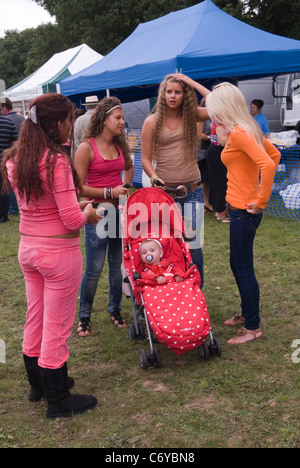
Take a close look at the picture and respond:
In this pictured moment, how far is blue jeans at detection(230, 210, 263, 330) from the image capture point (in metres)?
3.72

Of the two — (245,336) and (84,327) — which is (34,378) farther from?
(245,336)

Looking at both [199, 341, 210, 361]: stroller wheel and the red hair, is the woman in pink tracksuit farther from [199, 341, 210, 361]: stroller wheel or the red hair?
[199, 341, 210, 361]: stroller wheel

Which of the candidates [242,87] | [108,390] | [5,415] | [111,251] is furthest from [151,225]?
[242,87]

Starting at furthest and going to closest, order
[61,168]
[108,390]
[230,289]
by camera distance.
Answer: [230,289]
[108,390]
[61,168]

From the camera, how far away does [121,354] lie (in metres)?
3.98

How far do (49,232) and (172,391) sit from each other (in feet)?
4.69

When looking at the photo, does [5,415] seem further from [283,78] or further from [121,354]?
[283,78]

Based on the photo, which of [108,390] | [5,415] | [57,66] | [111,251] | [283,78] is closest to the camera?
[5,415]

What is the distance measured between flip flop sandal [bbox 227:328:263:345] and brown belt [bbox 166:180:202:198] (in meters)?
1.23

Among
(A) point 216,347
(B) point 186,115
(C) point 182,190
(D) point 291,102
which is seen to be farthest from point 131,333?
(D) point 291,102

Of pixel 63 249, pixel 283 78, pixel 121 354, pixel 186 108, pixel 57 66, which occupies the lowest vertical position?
pixel 121 354

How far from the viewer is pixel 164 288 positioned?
12.3ft

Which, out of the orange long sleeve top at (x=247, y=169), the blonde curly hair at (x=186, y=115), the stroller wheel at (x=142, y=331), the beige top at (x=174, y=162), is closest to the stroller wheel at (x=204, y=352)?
the stroller wheel at (x=142, y=331)

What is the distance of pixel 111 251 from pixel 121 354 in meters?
0.92
